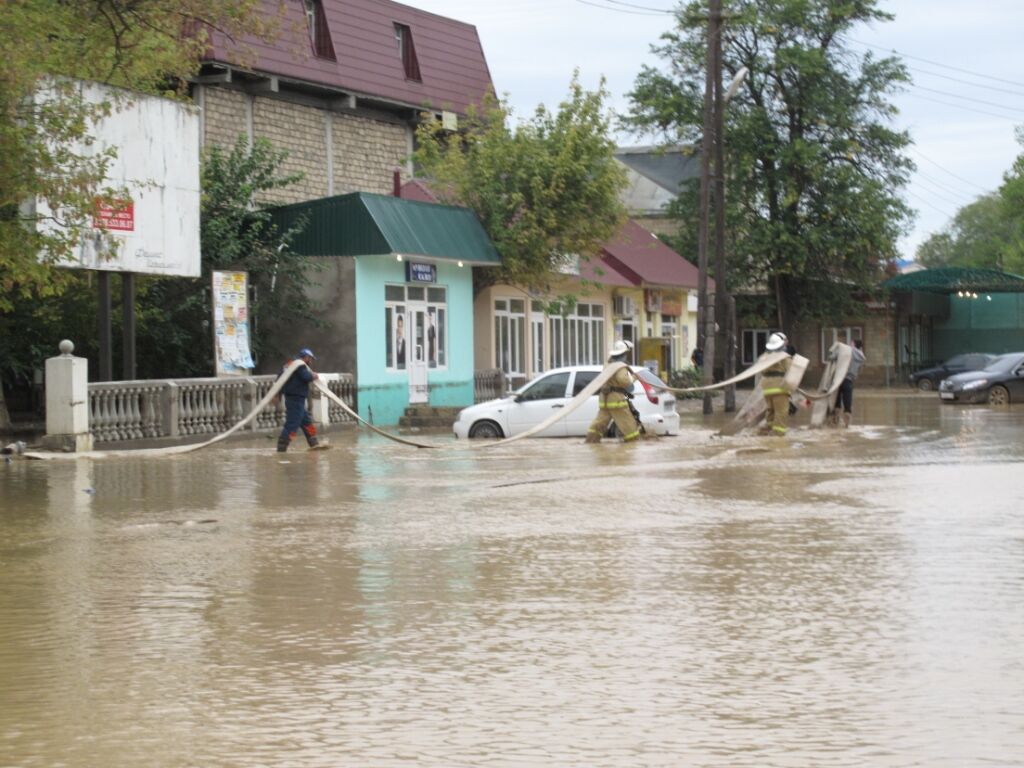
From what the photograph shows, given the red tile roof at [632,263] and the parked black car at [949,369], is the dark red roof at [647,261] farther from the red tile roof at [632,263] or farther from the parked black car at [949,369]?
the parked black car at [949,369]

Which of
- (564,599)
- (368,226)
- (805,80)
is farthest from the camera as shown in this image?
(805,80)

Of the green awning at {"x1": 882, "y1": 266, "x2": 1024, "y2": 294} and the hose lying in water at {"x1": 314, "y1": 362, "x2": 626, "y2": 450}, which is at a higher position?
the green awning at {"x1": 882, "y1": 266, "x2": 1024, "y2": 294}

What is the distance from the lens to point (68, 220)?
23.3 meters

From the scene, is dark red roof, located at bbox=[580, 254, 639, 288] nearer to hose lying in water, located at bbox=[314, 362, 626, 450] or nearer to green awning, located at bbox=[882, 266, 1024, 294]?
hose lying in water, located at bbox=[314, 362, 626, 450]

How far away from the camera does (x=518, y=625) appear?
29.6ft

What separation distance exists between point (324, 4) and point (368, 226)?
9092 millimetres

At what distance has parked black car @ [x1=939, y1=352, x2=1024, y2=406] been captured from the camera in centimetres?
4494

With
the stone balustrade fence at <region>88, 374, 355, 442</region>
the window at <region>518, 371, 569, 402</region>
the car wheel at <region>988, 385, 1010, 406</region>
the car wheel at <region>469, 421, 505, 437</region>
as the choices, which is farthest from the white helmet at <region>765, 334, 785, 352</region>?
the car wheel at <region>988, 385, 1010, 406</region>

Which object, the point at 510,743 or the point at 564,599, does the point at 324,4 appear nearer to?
the point at 564,599

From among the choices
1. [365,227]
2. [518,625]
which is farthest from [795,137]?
[518,625]

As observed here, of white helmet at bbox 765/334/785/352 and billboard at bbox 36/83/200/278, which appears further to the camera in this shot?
billboard at bbox 36/83/200/278

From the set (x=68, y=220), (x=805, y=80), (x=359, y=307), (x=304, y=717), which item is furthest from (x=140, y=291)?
(x=805, y=80)

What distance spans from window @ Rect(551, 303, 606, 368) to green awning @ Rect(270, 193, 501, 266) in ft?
33.0

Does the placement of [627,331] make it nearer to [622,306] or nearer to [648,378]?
[622,306]
